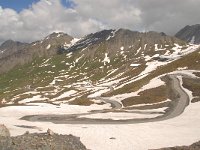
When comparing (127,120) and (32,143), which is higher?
(127,120)

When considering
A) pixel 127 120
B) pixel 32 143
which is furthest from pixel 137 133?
pixel 32 143

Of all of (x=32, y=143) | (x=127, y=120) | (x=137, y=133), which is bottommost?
(x=32, y=143)

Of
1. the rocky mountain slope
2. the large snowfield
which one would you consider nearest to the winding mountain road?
the large snowfield

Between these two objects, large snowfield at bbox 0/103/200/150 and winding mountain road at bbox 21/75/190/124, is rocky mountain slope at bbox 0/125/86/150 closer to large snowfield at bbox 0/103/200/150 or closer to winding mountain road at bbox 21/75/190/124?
large snowfield at bbox 0/103/200/150

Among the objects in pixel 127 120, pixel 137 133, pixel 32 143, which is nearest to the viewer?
pixel 32 143

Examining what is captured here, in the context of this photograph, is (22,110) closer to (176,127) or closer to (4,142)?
(176,127)

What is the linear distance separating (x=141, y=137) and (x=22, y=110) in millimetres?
52206

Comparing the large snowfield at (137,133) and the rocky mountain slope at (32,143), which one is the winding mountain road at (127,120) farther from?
the rocky mountain slope at (32,143)

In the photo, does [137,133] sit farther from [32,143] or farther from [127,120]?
[32,143]

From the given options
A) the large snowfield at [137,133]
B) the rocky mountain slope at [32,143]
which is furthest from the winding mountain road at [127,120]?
the rocky mountain slope at [32,143]

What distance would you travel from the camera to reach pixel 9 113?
319 ft

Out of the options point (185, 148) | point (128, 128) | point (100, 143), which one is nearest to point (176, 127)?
point (128, 128)

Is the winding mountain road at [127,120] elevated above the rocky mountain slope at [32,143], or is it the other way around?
the winding mountain road at [127,120]

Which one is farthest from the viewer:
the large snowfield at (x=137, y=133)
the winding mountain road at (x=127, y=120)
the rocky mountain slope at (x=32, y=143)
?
the winding mountain road at (x=127, y=120)
